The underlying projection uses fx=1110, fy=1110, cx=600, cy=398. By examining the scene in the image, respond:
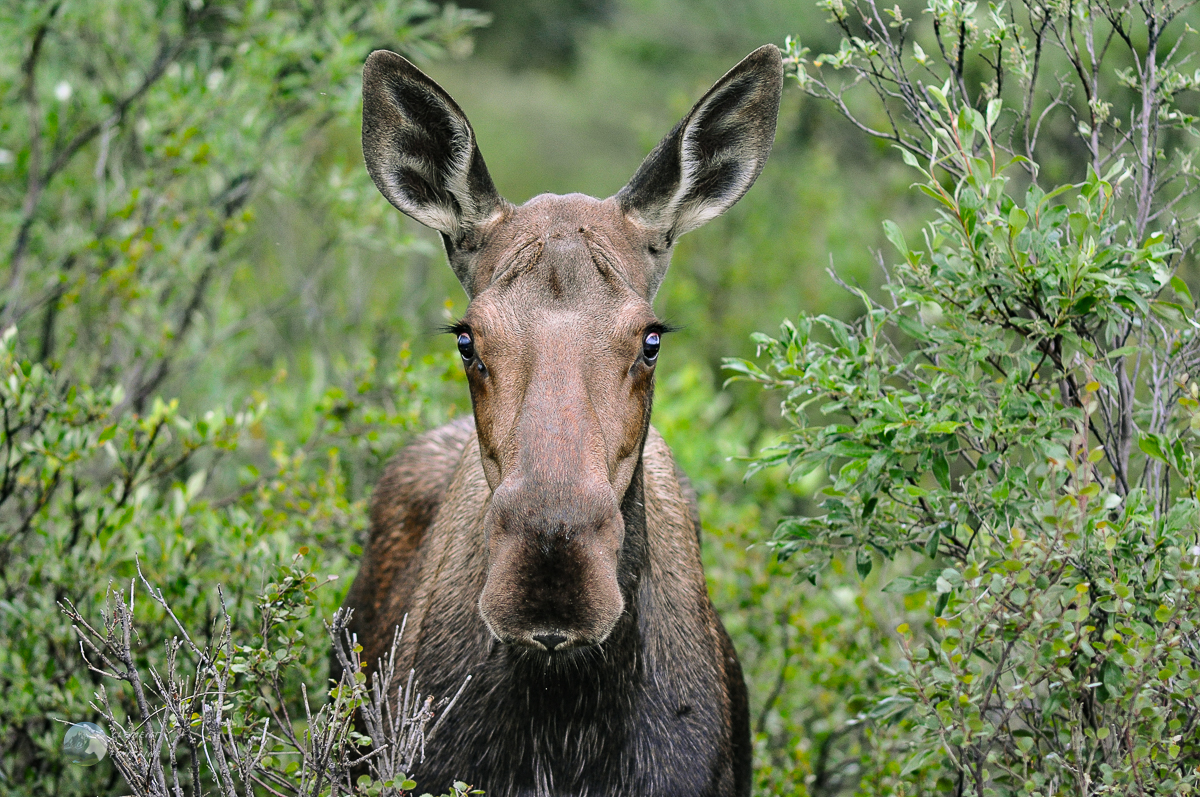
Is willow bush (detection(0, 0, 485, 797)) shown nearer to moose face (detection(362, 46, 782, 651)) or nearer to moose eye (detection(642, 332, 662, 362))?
moose face (detection(362, 46, 782, 651))

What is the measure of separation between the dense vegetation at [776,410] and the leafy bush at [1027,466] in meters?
0.02

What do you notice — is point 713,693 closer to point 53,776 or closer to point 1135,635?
point 1135,635

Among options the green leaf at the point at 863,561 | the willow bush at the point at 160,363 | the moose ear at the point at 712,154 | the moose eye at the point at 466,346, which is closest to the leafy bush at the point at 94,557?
the willow bush at the point at 160,363

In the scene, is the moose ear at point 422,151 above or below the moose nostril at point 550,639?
above

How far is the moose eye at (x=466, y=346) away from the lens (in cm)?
420

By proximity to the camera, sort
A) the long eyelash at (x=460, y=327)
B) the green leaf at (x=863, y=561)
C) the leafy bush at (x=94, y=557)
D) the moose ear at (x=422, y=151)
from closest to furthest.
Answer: the long eyelash at (x=460, y=327)
the moose ear at (x=422, y=151)
the green leaf at (x=863, y=561)
the leafy bush at (x=94, y=557)

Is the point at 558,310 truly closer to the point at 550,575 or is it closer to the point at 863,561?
the point at 550,575

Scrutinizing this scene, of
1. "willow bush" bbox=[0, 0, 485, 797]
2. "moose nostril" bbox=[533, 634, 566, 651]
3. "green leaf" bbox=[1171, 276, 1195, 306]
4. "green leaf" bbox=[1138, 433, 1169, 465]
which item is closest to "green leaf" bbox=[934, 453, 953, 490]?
"green leaf" bbox=[1138, 433, 1169, 465]

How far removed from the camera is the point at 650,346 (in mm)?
4246

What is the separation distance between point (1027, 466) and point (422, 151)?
2891 millimetres

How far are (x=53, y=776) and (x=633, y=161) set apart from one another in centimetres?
1356

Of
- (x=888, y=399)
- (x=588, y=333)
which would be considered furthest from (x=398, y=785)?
(x=888, y=399)

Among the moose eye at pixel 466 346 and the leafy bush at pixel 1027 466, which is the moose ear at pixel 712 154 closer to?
the leafy bush at pixel 1027 466

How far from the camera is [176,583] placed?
5.86 meters
